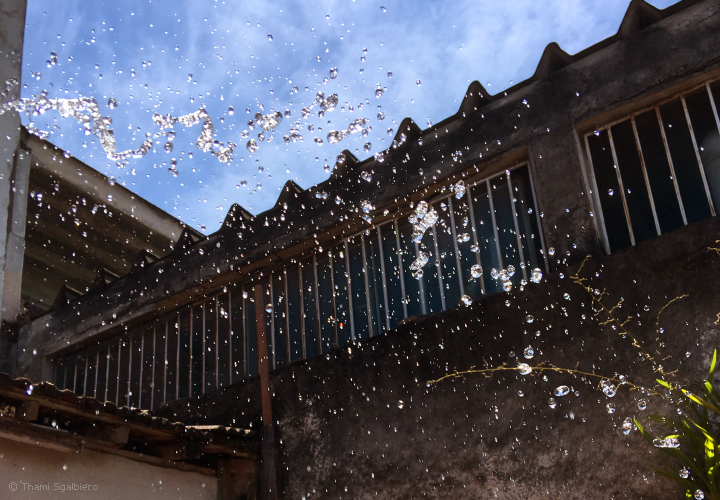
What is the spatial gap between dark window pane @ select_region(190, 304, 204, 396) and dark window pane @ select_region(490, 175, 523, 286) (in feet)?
12.1

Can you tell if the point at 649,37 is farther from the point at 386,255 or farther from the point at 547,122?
the point at 386,255

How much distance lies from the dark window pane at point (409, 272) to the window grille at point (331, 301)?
0.03 feet

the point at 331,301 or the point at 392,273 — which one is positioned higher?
the point at 392,273

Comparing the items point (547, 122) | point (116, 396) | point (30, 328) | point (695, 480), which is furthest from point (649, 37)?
point (30, 328)

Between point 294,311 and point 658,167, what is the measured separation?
382 cm

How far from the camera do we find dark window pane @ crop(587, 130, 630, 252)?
5.87 meters

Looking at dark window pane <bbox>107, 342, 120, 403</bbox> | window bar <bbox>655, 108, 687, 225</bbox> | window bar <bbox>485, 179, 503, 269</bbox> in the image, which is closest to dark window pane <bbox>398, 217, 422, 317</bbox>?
window bar <bbox>485, 179, 503, 269</bbox>

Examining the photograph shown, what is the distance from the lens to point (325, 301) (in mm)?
7227

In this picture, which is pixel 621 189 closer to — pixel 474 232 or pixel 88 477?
pixel 474 232

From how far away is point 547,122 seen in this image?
20.6ft

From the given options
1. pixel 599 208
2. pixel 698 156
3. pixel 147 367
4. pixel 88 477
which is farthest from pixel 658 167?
pixel 147 367

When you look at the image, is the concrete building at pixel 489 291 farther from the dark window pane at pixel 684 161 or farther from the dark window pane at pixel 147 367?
the dark window pane at pixel 147 367

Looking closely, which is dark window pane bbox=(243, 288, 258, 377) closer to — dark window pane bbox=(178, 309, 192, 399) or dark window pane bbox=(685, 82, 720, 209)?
dark window pane bbox=(178, 309, 192, 399)

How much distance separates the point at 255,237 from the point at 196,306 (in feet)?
3.97
